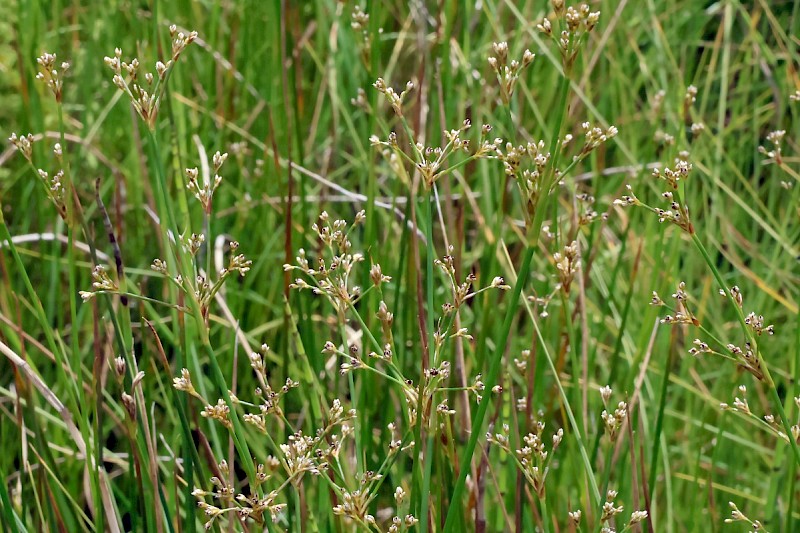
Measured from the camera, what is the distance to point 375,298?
1539 mm

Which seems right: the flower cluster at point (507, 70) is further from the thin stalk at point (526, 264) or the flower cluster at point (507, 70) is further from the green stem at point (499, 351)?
the green stem at point (499, 351)

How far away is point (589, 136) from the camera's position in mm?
935

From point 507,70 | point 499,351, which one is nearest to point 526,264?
point 499,351

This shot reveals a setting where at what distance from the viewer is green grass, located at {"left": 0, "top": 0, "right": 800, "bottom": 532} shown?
1.13 meters

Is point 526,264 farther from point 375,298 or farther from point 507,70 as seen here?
point 375,298

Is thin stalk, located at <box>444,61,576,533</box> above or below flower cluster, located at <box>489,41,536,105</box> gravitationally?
below

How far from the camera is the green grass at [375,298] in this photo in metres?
1.13

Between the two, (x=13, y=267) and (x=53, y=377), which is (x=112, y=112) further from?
(x=53, y=377)

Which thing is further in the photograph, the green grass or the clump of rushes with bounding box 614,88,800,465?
the green grass

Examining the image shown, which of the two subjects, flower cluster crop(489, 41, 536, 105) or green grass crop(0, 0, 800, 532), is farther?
green grass crop(0, 0, 800, 532)

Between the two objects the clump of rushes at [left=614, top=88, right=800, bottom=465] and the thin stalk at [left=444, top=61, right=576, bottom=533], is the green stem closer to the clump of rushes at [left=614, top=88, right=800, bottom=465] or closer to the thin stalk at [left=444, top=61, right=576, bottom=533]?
the thin stalk at [left=444, top=61, right=576, bottom=533]

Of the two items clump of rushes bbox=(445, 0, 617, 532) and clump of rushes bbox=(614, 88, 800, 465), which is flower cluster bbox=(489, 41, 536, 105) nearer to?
clump of rushes bbox=(445, 0, 617, 532)

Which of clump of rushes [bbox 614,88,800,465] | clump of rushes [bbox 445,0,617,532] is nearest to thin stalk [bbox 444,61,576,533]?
clump of rushes [bbox 445,0,617,532]

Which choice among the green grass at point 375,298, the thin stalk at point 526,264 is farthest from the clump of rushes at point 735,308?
the thin stalk at point 526,264
